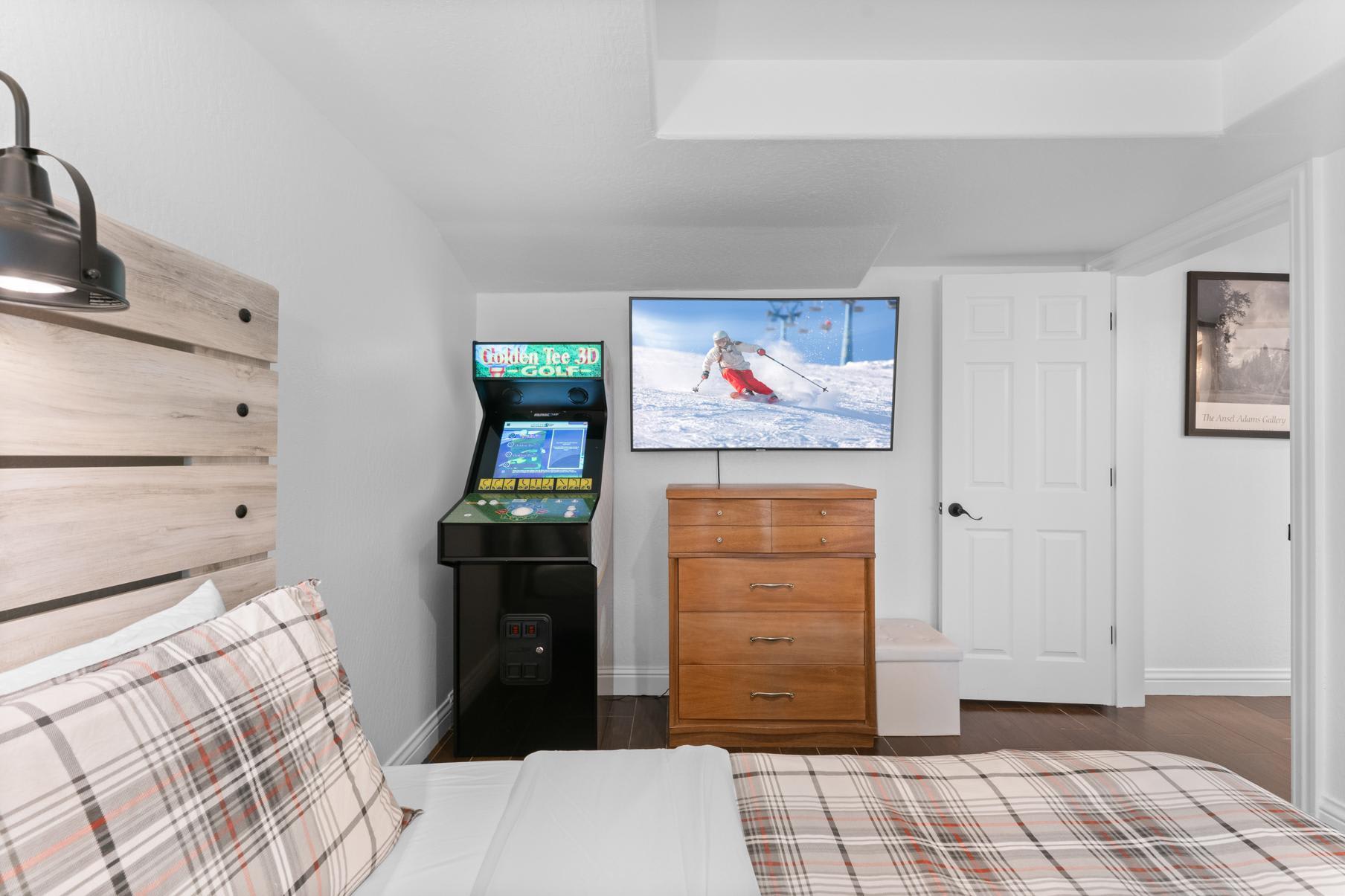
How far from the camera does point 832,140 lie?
200 cm

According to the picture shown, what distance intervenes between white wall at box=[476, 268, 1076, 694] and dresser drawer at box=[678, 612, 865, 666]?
28.0 inches

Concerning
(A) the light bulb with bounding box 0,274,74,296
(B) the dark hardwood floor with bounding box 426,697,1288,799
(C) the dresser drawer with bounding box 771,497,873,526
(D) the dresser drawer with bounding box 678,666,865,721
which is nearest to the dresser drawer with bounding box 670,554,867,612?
(C) the dresser drawer with bounding box 771,497,873,526

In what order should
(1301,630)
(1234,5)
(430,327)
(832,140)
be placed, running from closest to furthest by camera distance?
(1234,5) → (832,140) → (1301,630) → (430,327)

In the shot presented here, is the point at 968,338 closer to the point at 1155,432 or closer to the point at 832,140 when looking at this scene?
the point at 1155,432

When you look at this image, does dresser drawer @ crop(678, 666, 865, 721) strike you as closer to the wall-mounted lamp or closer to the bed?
the bed

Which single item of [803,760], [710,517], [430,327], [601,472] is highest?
[430,327]

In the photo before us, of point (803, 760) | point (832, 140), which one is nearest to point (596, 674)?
point (803, 760)

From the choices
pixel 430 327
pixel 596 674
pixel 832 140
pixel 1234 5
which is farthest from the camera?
pixel 430 327

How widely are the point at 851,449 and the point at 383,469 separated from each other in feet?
7.50

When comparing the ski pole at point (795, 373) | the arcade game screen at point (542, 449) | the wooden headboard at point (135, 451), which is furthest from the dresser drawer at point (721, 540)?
the wooden headboard at point (135, 451)

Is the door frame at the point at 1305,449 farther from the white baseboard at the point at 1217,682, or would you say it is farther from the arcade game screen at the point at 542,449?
the arcade game screen at the point at 542,449

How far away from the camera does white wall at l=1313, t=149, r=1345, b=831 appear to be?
208cm

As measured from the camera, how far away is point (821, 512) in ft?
9.13

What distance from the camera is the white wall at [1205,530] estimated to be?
3318mm
